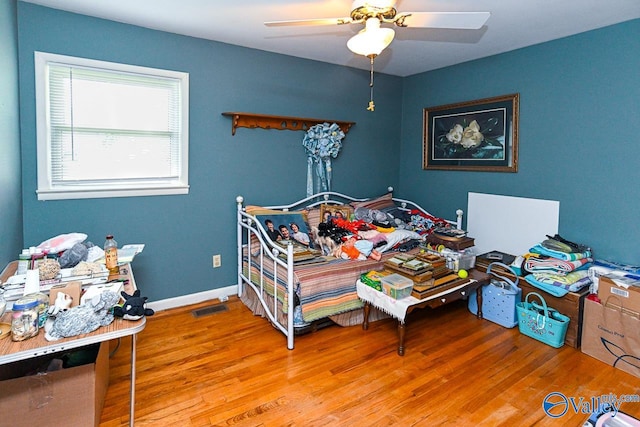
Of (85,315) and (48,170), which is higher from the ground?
(48,170)

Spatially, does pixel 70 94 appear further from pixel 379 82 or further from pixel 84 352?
pixel 379 82

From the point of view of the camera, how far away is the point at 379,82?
4199mm

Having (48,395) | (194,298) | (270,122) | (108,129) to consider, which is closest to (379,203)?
(270,122)

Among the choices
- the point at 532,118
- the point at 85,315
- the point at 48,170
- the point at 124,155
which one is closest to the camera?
the point at 85,315

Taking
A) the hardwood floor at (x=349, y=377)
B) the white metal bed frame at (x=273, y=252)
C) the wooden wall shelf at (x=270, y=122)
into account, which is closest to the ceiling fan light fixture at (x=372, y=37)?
the white metal bed frame at (x=273, y=252)

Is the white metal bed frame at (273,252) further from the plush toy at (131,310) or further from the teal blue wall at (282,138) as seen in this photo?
the plush toy at (131,310)

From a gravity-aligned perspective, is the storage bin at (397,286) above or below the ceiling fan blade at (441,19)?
below

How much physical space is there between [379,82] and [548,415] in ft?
11.5

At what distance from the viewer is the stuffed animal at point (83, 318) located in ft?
4.28

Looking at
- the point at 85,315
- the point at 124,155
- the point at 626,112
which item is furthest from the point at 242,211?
the point at 626,112

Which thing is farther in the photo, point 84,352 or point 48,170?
point 48,170

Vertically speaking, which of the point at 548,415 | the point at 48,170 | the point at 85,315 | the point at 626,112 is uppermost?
the point at 626,112

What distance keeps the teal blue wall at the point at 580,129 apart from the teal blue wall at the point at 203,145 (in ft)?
4.80

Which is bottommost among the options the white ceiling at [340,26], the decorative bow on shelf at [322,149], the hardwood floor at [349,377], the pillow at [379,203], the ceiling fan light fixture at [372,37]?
the hardwood floor at [349,377]
